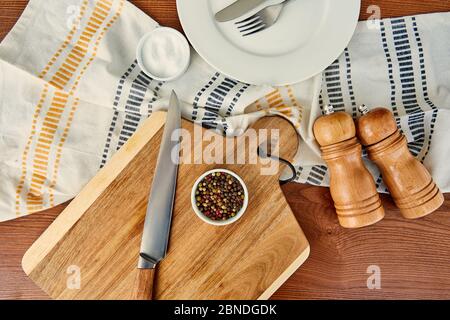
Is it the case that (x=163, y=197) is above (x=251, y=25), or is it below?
below

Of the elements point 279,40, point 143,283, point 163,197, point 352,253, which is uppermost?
point 279,40

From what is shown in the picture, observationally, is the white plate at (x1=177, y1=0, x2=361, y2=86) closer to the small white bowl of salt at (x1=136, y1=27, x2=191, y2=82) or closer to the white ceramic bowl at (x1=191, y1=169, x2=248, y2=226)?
the small white bowl of salt at (x1=136, y1=27, x2=191, y2=82)

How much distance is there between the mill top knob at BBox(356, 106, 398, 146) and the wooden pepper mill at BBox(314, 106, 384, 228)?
0.02 m

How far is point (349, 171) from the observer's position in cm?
77

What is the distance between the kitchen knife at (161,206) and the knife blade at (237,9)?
0.53 ft

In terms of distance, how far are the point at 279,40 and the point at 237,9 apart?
0.32 feet

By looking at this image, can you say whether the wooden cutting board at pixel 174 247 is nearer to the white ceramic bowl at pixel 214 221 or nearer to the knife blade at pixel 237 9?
the white ceramic bowl at pixel 214 221

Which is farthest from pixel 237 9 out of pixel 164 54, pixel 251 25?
pixel 164 54

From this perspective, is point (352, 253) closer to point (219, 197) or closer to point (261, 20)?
point (219, 197)

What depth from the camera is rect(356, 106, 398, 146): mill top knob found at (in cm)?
Result: 76

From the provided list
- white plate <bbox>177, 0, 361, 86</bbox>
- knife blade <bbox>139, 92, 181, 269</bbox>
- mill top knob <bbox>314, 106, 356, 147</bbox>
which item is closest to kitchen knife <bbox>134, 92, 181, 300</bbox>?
knife blade <bbox>139, 92, 181, 269</bbox>

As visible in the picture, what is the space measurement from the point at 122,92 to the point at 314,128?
1.15 feet
